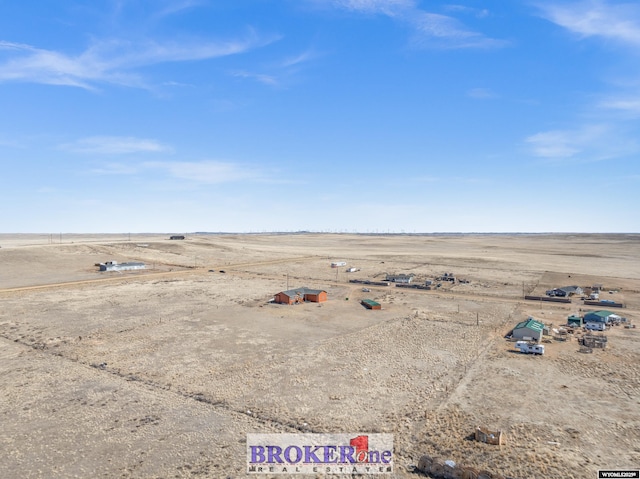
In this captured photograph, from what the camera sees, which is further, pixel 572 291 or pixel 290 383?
pixel 572 291

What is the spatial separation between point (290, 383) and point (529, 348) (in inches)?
941

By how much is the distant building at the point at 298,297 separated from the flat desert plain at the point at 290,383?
2004 mm

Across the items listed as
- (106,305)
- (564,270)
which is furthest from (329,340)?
(564,270)

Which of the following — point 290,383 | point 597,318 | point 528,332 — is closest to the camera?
point 290,383

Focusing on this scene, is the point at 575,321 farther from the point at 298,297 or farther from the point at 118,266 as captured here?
the point at 118,266

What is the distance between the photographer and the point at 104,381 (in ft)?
95.2

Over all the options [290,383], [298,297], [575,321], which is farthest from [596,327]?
[298,297]

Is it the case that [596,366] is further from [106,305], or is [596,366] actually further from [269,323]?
[106,305]

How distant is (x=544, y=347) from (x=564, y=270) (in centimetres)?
7428

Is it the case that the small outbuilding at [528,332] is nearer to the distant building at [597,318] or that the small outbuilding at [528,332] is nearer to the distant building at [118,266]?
the distant building at [597,318]

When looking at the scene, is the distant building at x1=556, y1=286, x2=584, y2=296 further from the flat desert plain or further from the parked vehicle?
the parked vehicle

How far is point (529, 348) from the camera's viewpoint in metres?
36.5

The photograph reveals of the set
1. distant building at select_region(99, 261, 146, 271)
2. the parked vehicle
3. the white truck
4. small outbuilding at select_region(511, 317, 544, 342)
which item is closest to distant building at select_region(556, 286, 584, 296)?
the parked vehicle

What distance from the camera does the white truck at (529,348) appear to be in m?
36.2
